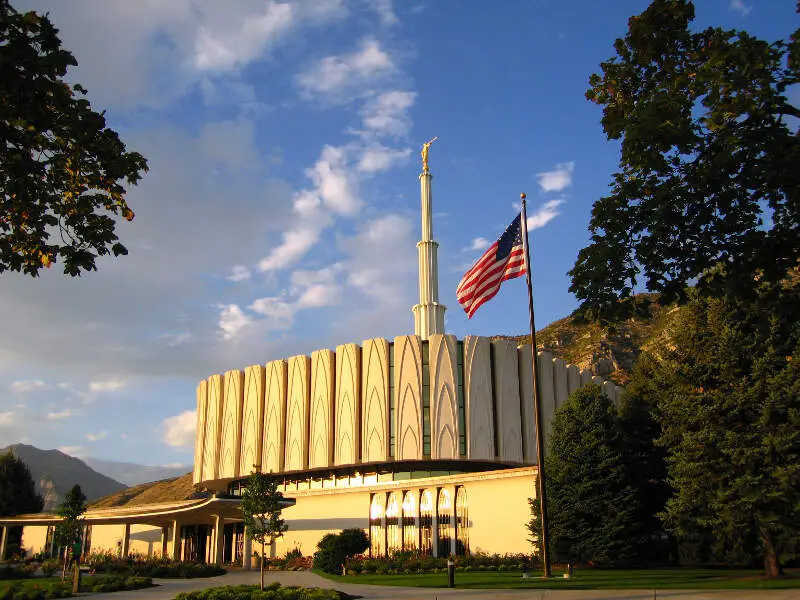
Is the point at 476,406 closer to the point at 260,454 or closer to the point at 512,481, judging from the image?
the point at 512,481

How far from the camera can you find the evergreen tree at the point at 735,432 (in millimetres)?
27844

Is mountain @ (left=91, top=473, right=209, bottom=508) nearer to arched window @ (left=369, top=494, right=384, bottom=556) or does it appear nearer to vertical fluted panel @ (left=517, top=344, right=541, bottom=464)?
arched window @ (left=369, top=494, right=384, bottom=556)

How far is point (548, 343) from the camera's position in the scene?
150625mm

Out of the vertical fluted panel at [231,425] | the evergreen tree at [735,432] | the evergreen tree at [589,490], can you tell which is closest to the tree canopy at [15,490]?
the vertical fluted panel at [231,425]

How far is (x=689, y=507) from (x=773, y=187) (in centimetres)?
2042

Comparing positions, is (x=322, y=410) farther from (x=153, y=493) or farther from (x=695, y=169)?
(x=153, y=493)

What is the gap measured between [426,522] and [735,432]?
25.6 meters

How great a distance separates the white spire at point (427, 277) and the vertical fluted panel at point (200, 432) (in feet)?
87.4

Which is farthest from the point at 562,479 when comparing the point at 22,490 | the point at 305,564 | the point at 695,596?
the point at 22,490

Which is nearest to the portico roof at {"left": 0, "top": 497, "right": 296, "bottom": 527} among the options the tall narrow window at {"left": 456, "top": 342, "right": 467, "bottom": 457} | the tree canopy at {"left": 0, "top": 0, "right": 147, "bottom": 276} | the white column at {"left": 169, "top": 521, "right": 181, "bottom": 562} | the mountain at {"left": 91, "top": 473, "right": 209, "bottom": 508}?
the white column at {"left": 169, "top": 521, "right": 181, "bottom": 562}

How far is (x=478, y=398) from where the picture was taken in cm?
5925

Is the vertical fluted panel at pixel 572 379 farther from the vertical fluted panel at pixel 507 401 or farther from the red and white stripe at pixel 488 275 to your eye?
the red and white stripe at pixel 488 275

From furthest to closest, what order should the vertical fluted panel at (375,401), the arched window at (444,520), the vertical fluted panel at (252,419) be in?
1. the vertical fluted panel at (252,419)
2. the vertical fluted panel at (375,401)
3. the arched window at (444,520)

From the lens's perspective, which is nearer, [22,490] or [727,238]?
[727,238]
